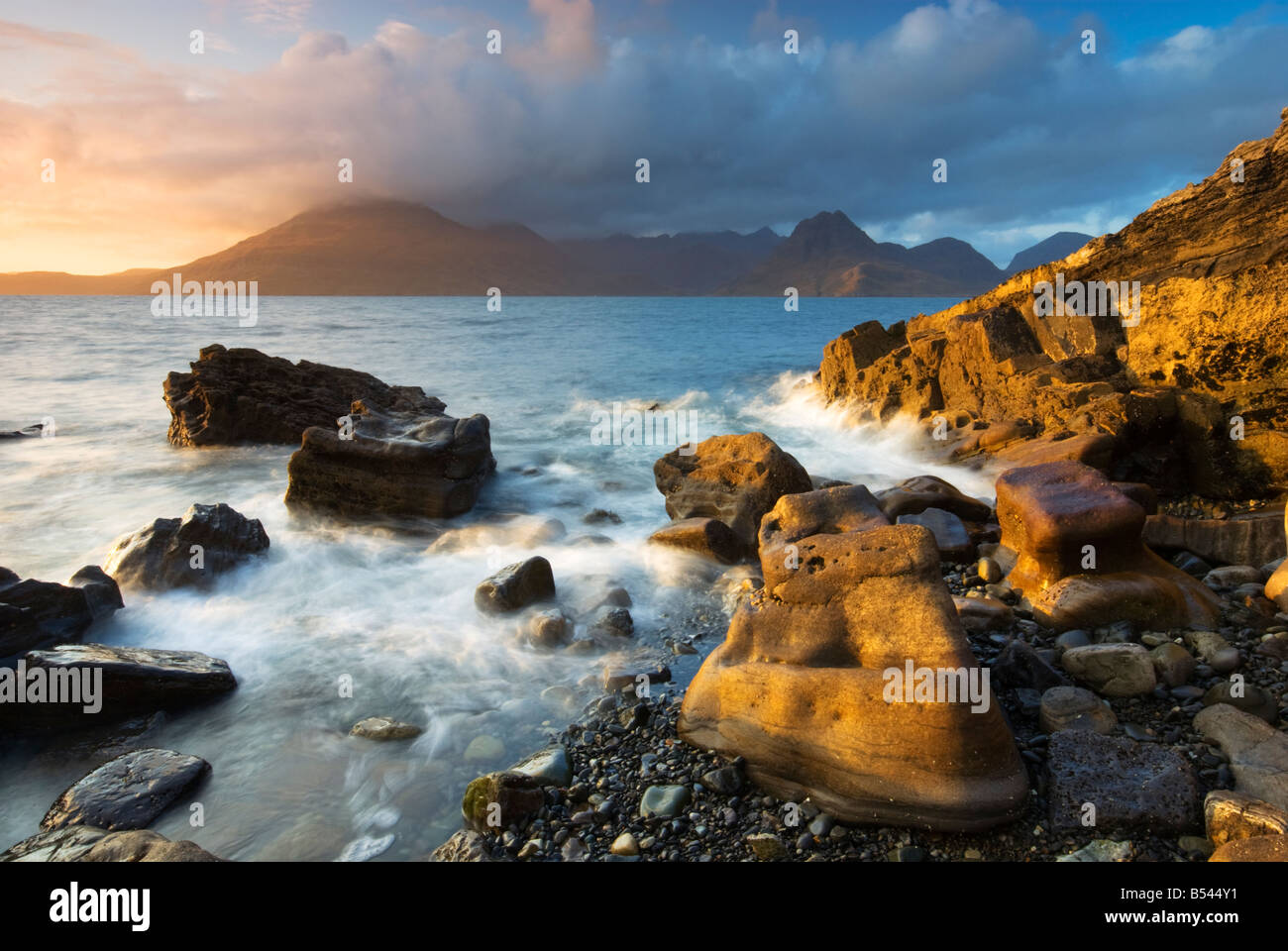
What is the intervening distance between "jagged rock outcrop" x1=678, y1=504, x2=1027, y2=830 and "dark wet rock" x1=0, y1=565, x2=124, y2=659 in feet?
19.8

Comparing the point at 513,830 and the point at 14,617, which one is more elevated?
the point at 14,617

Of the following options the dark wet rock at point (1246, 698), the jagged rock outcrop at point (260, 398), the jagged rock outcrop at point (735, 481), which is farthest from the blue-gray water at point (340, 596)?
the dark wet rock at point (1246, 698)

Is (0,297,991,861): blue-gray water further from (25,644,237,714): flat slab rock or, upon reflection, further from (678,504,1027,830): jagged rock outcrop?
(678,504,1027,830): jagged rock outcrop

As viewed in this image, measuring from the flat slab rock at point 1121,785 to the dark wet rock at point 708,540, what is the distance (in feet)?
16.2

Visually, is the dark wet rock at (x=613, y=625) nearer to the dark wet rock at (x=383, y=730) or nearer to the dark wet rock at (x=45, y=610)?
the dark wet rock at (x=383, y=730)

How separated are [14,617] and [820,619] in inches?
278

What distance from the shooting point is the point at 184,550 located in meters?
8.62

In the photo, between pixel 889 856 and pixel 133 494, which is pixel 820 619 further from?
pixel 133 494

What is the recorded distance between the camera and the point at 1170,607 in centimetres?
590

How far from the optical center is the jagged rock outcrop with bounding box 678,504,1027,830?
3.99m

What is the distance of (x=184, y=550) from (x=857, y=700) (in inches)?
323

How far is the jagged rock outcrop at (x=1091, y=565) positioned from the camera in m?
5.95

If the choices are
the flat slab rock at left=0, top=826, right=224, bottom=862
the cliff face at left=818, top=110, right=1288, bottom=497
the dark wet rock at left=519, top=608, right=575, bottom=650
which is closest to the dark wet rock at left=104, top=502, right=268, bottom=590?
the dark wet rock at left=519, top=608, right=575, bottom=650
